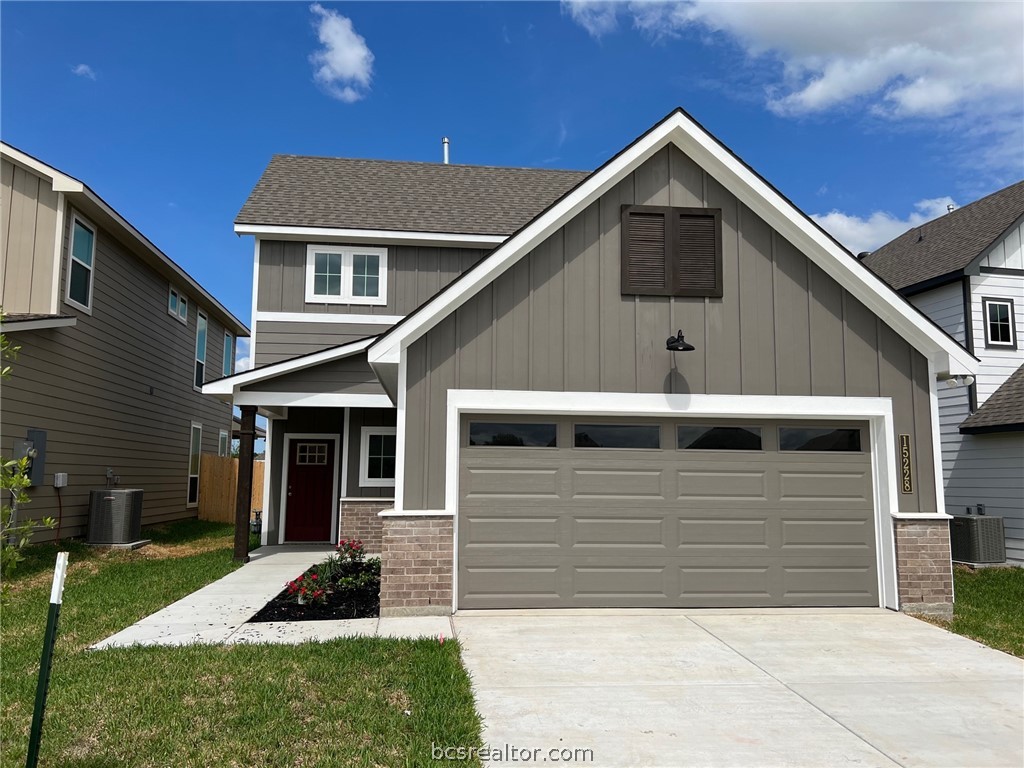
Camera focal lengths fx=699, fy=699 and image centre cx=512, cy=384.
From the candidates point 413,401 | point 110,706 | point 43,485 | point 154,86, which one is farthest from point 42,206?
point 110,706

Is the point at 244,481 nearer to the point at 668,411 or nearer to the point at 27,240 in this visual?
the point at 27,240

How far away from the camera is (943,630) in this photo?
24.2 ft

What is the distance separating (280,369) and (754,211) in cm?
745

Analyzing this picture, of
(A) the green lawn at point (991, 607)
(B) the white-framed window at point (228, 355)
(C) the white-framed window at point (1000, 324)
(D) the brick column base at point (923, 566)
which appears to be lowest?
(A) the green lawn at point (991, 607)

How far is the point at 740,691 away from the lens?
5.34 m

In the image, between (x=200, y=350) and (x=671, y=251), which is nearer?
(x=671, y=251)

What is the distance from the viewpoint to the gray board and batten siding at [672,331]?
8055 mm

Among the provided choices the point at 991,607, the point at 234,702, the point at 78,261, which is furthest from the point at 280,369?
the point at 991,607

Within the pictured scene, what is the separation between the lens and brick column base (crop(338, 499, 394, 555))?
41.7 feet

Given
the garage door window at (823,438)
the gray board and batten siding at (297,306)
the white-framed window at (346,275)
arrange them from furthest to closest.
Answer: the white-framed window at (346,275), the gray board and batten siding at (297,306), the garage door window at (823,438)

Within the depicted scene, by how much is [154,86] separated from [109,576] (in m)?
9.07

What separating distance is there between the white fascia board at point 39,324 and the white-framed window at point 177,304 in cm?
563

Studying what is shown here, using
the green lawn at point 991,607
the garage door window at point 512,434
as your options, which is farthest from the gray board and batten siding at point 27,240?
the green lawn at point 991,607

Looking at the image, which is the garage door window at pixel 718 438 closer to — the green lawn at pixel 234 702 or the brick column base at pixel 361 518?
the green lawn at pixel 234 702
